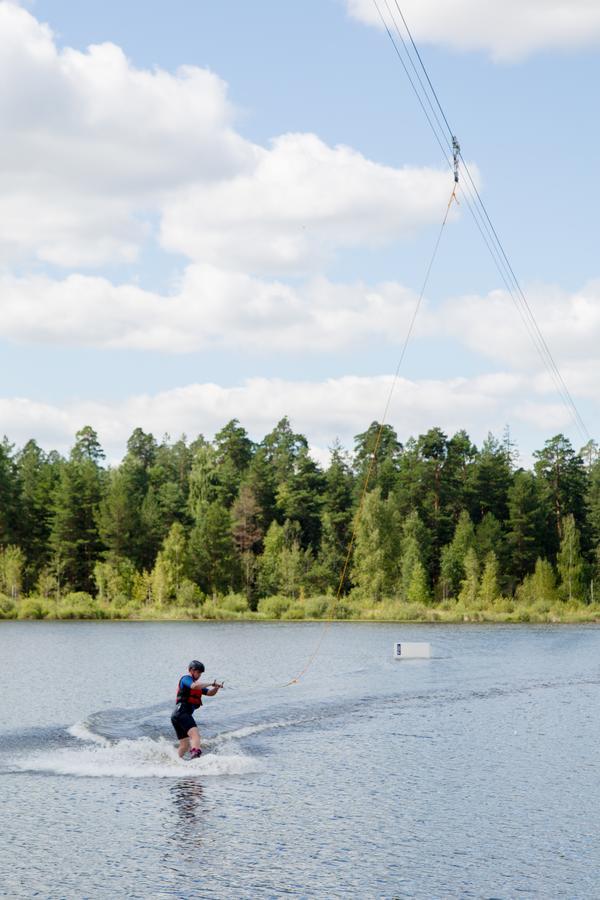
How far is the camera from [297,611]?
102 m

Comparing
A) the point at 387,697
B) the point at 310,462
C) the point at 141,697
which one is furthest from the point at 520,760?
the point at 310,462

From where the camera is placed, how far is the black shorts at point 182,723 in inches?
955

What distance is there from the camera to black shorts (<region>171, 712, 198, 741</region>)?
955 inches

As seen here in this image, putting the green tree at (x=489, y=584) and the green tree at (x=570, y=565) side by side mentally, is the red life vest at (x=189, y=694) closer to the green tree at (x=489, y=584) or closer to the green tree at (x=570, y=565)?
the green tree at (x=489, y=584)

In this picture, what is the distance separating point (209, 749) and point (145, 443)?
156197 millimetres

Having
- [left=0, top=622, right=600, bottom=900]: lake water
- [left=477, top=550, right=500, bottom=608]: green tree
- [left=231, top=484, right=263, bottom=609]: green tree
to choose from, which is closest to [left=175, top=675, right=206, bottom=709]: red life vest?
[left=0, top=622, right=600, bottom=900]: lake water

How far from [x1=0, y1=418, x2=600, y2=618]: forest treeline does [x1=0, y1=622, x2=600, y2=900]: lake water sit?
5954cm

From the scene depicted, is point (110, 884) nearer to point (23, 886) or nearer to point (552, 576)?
point (23, 886)

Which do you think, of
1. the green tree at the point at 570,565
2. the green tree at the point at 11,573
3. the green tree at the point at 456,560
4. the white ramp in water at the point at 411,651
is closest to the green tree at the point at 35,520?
the green tree at the point at 11,573

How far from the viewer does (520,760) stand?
2647cm

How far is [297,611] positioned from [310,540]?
29.7 m

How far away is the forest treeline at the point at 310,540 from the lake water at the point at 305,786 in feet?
195

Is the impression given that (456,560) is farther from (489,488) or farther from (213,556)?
(213,556)

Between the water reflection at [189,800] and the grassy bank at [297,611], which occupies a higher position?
the grassy bank at [297,611]
